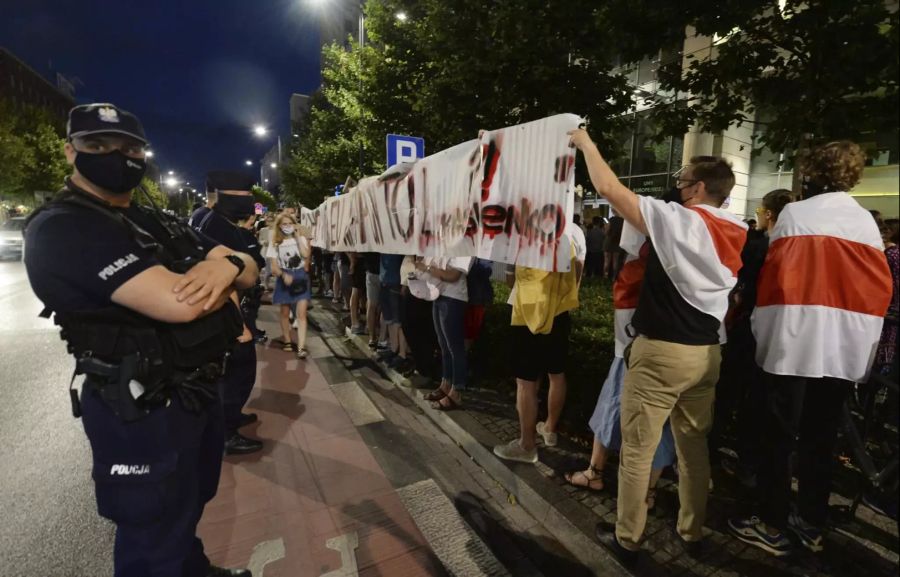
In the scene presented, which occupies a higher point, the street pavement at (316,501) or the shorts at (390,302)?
the shorts at (390,302)

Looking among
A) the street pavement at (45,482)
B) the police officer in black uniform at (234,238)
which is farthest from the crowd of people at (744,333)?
the street pavement at (45,482)

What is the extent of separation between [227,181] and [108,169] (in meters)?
2.12

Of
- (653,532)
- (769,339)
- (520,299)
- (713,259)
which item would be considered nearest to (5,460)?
(520,299)

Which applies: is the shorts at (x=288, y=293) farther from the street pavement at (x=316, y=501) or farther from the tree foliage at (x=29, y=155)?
the tree foliage at (x=29, y=155)

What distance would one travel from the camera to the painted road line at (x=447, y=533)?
255 centimetres

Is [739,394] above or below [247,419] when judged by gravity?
above

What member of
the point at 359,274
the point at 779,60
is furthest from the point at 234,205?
the point at 779,60

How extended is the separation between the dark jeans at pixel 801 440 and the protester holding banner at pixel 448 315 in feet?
8.18

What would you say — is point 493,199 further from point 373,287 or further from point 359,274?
point 359,274

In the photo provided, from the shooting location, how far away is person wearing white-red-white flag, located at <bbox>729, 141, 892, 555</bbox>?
219 centimetres

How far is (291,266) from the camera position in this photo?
621 cm

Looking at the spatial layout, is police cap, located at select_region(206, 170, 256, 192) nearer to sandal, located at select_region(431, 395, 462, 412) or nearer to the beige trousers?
sandal, located at select_region(431, 395, 462, 412)

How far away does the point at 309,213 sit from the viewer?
9.34 m

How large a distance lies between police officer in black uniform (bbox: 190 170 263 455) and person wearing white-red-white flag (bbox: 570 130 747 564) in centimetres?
280
